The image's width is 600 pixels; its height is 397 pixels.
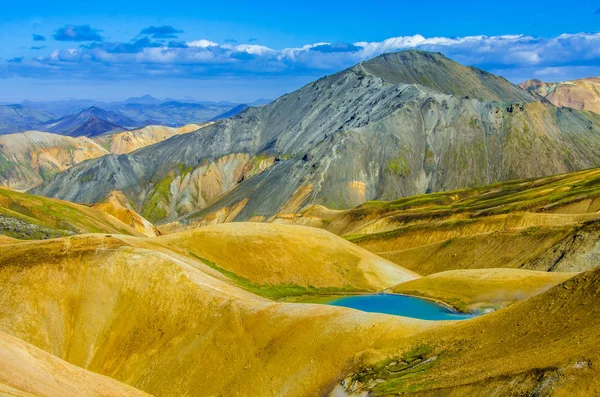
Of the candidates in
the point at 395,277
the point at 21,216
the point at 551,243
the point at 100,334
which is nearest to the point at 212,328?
the point at 100,334

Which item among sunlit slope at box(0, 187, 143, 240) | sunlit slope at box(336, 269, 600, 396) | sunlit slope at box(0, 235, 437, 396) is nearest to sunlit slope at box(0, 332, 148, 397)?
sunlit slope at box(0, 235, 437, 396)

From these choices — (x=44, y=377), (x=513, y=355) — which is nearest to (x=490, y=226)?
(x=513, y=355)

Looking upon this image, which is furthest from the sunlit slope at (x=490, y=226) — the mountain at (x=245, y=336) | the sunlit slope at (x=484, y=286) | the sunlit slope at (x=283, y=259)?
the mountain at (x=245, y=336)

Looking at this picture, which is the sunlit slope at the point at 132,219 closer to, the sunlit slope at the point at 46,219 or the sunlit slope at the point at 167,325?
the sunlit slope at the point at 46,219

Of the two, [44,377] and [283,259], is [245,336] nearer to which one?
[44,377]

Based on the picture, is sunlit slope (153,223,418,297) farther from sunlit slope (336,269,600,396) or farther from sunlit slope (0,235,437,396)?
sunlit slope (336,269,600,396)

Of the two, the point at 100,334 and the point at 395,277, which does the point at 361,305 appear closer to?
the point at 395,277
